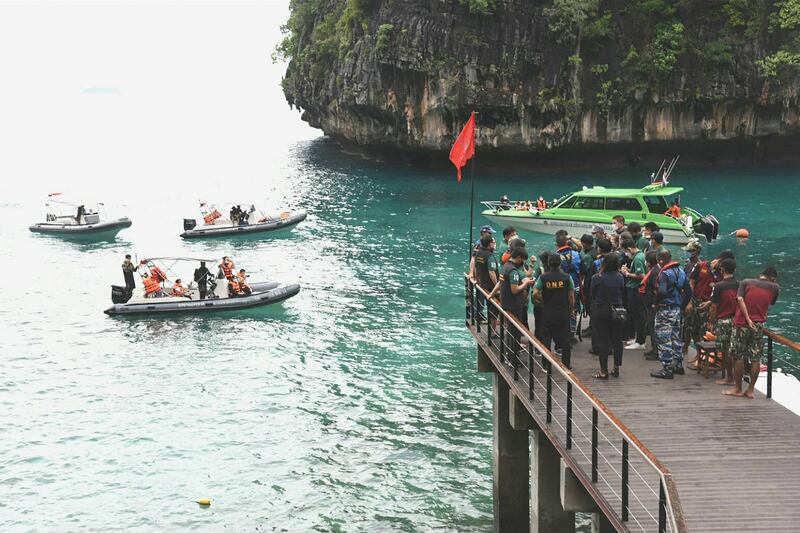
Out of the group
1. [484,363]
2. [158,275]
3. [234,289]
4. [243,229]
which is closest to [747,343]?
[484,363]

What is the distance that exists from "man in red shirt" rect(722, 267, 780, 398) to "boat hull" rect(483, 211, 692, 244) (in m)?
24.3

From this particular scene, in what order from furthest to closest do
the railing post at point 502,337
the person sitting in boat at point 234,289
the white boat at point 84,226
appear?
the white boat at point 84,226 < the person sitting in boat at point 234,289 < the railing post at point 502,337

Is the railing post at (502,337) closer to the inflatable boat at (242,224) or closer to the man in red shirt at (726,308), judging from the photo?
the man in red shirt at (726,308)

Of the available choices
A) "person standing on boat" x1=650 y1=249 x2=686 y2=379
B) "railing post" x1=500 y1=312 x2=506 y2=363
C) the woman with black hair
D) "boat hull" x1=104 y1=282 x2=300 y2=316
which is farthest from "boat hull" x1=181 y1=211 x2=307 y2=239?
"person standing on boat" x1=650 y1=249 x2=686 y2=379

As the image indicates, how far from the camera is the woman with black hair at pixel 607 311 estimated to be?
39.8 ft

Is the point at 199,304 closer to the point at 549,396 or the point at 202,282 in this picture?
the point at 202,282

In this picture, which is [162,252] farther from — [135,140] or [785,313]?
[135,140]

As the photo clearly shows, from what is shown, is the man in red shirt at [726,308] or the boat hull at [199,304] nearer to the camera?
the man in red shirt at [726,308]

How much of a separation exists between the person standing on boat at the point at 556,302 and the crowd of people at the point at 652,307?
0.05ft

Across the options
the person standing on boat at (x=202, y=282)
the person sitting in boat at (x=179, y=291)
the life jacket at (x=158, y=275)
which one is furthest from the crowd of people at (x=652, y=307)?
the life jacket at (x=158, y=275)

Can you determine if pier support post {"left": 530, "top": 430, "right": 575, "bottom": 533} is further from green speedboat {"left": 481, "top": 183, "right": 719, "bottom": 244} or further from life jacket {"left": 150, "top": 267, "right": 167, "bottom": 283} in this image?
green speedboat {"left": 481, "top": 183, "right": 719, "bottom": 244}

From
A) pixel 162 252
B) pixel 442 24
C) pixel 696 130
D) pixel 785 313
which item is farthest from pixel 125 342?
pixel 696 130

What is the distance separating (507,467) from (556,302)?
3179mm

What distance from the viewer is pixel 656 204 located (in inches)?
1467
